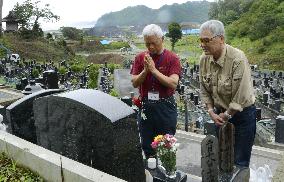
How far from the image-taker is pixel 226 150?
147 inches

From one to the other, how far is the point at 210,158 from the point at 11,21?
58.4 metres

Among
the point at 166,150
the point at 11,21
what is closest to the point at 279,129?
the point at 166,150

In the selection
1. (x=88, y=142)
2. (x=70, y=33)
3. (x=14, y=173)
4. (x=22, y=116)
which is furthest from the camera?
(x=70, y=33)

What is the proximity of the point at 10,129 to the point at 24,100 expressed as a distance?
0.39 m

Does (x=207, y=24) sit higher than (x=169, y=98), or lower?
higher

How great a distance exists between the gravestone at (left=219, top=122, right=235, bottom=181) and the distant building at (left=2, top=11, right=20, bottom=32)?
Answer: 5709 cm

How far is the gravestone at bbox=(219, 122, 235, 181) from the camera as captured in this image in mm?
3650

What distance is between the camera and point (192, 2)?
198 m

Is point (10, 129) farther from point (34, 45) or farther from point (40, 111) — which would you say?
point (34, 45)

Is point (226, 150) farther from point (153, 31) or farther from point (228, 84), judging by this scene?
point (153, 31)

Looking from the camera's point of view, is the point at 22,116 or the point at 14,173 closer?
the point at 14,173

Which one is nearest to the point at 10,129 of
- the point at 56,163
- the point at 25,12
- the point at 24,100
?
the point at 24,100

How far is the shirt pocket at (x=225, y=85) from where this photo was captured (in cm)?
361

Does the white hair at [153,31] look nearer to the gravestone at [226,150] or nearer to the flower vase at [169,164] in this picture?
the gravestone at [226,150]
